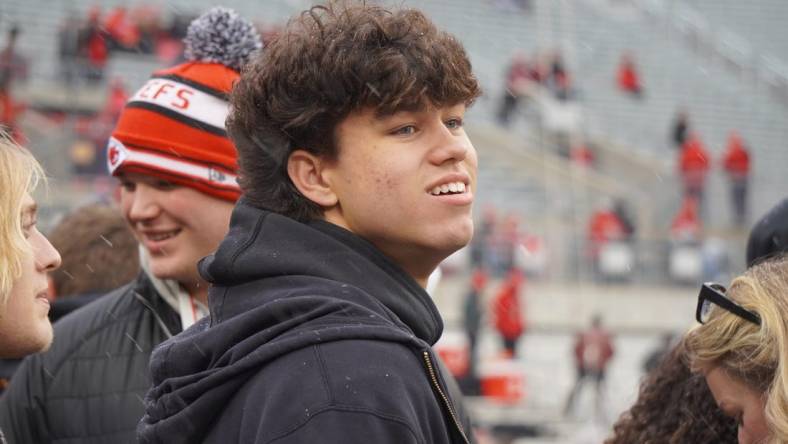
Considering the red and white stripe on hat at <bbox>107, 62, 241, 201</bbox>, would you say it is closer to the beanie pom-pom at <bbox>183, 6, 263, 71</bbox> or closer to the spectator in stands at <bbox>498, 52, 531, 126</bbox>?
the beanie pom-pom at <bbox>183, 6, 263, 71</bbox>

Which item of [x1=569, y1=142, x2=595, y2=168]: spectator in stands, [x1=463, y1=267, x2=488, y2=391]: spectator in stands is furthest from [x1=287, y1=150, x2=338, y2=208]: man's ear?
[x1=569, y1=142, x2=595, y2=168]: spectator in stands

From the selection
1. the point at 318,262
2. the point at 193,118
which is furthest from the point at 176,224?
the point at 318,262

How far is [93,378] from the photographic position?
2.89 metres

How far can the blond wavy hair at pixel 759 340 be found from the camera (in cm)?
233

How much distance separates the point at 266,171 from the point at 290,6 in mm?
20716

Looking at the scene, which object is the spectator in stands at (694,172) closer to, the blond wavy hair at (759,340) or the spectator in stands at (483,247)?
the spectator in stands at (483,247)

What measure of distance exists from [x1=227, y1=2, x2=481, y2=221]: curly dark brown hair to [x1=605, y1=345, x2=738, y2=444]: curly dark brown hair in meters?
1.03

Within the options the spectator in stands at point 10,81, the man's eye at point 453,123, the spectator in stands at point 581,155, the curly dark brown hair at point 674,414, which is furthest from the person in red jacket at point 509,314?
the man's eye at point 453,123

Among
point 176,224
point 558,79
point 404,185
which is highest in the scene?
point 404,185

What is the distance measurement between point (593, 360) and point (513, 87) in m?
7.71

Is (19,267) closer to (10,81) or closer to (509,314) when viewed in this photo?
(10,81)

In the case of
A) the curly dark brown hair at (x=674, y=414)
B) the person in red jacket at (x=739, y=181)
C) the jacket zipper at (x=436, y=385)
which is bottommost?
the person in red jacket at (x=739, y=181)

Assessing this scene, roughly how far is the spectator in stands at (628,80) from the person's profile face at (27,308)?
22.3 m

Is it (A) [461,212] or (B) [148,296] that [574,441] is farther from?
(A) [461,212]
